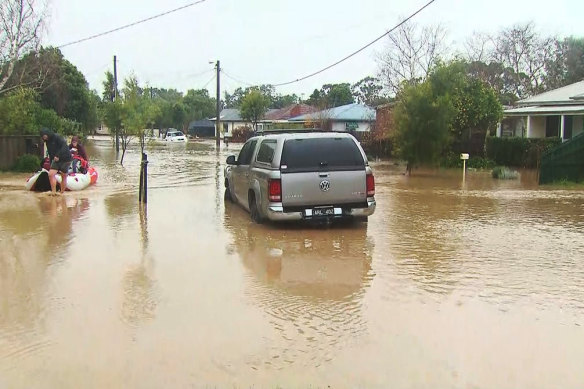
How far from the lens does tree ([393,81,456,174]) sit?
2516 centimetres

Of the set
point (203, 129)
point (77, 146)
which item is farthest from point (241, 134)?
point (77, 146)

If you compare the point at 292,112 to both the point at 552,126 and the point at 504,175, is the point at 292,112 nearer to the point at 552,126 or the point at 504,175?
the point at 552,126

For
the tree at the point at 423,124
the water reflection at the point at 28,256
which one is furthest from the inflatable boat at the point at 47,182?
the tree at the point at 423,124

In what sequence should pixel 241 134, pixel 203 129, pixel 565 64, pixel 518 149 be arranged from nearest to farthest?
pixel 518 149, pixel 565 64, pixel 241 134, pixel 203 129

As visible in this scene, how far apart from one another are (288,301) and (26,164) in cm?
1794

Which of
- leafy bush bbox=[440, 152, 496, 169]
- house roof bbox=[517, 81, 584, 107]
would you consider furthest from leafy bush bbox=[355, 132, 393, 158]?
house roof bbox=[517, 81, 584, 107]

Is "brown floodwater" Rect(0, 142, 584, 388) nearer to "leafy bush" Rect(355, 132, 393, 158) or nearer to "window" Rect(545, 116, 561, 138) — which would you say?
"window" Rect(545, 116, 561, 138)

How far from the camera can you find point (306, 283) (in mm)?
7719

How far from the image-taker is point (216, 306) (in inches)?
265

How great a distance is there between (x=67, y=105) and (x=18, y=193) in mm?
37548

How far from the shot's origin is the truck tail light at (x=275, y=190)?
35.5 ft

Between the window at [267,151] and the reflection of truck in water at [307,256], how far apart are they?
48.7 inches

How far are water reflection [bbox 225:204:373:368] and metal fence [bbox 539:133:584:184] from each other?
522 inches

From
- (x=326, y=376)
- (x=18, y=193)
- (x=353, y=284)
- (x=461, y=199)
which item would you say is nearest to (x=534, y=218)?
(x=461, y=199)
